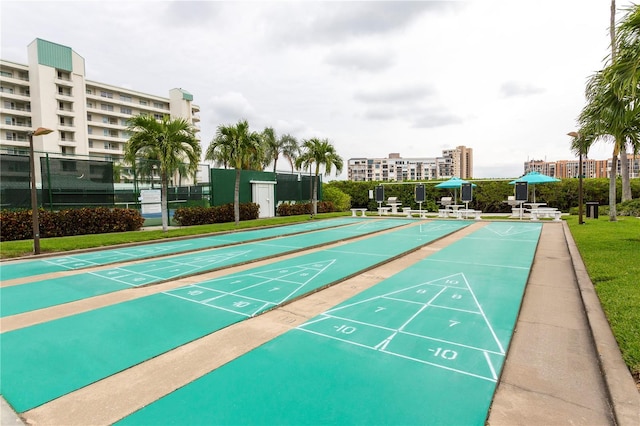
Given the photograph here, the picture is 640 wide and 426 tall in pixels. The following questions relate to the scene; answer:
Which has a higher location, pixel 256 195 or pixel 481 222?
pixel 256 195

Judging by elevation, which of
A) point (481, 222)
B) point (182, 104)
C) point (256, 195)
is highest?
point (182, 104)

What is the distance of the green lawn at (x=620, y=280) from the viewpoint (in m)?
3.93

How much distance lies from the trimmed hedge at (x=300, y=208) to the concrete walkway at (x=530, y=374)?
22069 mm

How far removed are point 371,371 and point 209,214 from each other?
18779mm

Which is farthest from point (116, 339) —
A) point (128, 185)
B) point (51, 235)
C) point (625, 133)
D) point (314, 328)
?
point (625, 133)

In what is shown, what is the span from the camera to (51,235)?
48.1 ft

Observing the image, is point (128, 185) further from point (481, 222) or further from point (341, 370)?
point (481, 222)

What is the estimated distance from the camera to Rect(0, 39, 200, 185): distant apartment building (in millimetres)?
51656

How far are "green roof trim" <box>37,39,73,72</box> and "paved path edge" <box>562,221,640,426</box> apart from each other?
71532 millimetres

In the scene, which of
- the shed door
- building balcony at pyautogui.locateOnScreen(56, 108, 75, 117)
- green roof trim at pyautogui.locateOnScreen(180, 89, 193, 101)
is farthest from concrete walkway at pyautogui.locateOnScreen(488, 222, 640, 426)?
green roof trim at pyautogui.locateOnScreen(180, 89, 193, 101)

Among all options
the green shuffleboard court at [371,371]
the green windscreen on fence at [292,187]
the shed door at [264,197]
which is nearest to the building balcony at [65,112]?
the green windscreen on fence at [292,187]

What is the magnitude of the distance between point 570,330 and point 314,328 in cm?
357

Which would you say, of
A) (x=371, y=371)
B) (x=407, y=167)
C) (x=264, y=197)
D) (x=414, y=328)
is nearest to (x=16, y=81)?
(x=264, y=197)

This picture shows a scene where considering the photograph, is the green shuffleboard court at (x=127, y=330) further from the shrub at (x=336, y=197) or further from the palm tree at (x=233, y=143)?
the shrub at (x=336, y=197)
